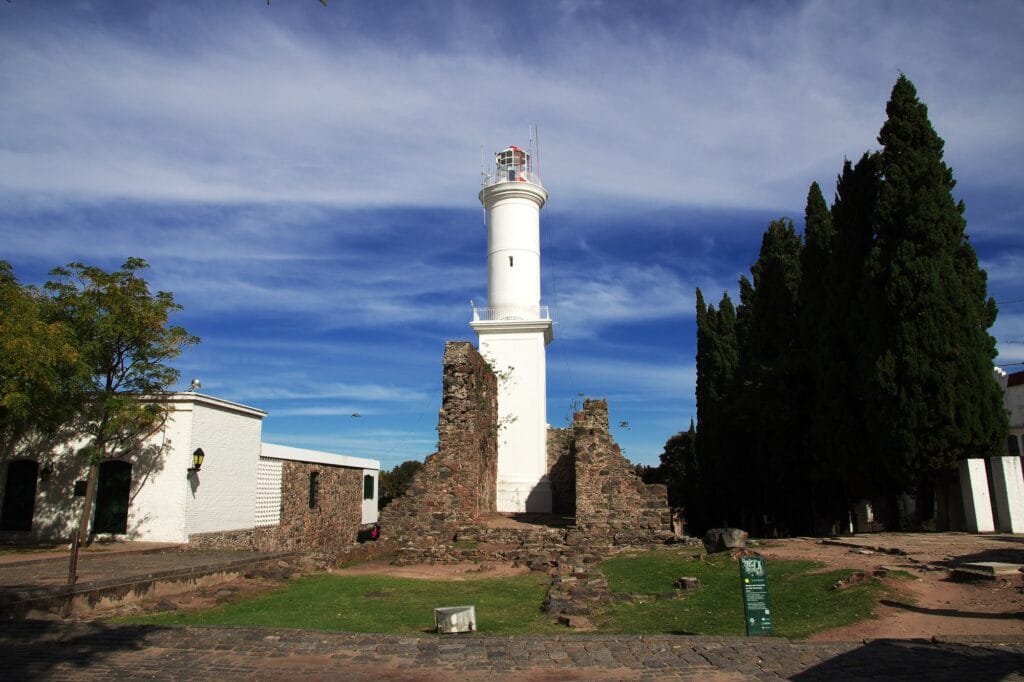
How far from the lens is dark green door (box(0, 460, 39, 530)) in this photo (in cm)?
1711

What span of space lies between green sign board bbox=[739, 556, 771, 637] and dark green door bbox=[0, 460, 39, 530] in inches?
677

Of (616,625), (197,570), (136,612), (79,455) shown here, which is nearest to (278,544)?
(79,455)

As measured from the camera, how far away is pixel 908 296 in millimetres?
15805

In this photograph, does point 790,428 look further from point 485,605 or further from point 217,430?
point 217,430

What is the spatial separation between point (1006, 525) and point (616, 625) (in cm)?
1059

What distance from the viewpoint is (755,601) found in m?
7.60

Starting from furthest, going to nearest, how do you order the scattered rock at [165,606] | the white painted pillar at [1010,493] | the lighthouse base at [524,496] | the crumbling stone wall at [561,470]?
the crumbling stone wall at [561,470]
the lighthouse base at [524,496]
the white painted pillar at [1010,493]
the scattered rock at [165,606]

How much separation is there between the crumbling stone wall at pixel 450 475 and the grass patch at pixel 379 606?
373cm

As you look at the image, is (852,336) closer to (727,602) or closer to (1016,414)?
(727,602)

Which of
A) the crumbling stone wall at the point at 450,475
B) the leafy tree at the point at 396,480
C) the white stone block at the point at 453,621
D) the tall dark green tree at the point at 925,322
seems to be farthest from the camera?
the leafy tree at the point at 396,480

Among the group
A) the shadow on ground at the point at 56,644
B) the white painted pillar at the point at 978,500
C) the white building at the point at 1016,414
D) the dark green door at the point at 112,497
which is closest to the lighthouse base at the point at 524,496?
the dark green door at the point at 112,497

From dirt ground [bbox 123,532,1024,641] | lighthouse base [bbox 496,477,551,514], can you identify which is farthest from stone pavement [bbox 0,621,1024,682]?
lighthouse base [bbox 496,477,551,514]

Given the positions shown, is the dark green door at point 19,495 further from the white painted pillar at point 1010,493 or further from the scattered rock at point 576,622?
the white painted pillar at point 1010,493

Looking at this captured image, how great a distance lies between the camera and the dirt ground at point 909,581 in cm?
770
